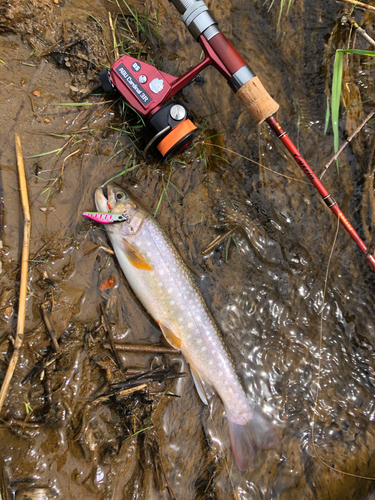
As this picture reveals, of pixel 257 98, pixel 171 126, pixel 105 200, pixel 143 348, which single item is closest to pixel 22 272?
pixel 105 200

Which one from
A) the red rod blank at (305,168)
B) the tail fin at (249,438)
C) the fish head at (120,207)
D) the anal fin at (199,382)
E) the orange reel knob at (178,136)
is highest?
the orange reel knob at (178,136)

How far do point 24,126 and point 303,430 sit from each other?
3607 millimetres

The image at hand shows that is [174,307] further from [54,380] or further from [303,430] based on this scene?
[303,430]

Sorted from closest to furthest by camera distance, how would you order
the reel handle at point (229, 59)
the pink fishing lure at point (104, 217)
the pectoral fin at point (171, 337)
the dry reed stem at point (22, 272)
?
the reel handle at point (229, 59) → the dry reed stem at point (22, 272) → the pink fishing lure at point (104, 217) → the pectoral fin at point (171, 337)

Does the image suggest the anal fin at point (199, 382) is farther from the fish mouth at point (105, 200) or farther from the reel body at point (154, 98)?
the reel body at point (154, 98)

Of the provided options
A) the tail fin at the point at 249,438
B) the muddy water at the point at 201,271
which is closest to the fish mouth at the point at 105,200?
the muddy water at the point at 201,271

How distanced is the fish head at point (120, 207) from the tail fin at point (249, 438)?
6.11ft

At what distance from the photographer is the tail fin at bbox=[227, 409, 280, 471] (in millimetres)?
2689

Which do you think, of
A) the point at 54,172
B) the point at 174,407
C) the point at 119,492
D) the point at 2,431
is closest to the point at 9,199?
the point at 54,172

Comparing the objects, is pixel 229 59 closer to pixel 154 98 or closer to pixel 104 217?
pixel 154 98

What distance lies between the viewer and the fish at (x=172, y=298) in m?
2.61

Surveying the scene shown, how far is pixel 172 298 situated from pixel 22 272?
3.93 ft

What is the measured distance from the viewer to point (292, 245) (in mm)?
2949

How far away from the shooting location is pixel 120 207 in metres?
2.58
